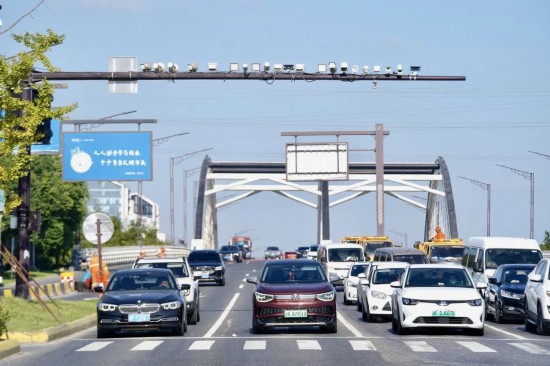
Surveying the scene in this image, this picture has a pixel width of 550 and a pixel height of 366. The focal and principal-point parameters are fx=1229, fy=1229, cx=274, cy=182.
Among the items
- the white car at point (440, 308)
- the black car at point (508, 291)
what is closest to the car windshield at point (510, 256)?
the black car at point (508, 291)

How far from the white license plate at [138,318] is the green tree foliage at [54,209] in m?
50.9

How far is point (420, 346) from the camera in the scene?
22.1 m

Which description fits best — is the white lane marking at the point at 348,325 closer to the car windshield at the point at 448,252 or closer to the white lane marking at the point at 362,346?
the white lane marking at the point at 362,346

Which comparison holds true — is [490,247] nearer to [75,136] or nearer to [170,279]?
[170,279]

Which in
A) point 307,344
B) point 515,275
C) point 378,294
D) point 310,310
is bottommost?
point 307,344

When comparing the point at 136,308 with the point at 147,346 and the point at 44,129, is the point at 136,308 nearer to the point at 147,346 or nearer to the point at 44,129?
the point at 147,346

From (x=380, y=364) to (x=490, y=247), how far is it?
17055mm

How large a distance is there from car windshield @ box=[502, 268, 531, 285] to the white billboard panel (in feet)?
137

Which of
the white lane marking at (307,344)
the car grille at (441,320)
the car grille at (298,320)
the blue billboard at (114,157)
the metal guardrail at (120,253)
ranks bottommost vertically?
the metal guardrail at (120,253)

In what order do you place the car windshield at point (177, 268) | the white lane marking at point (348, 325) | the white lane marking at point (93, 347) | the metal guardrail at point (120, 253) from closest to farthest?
the white lane marking at point (93, 347)
the white lane marking at point (348, 325)
the car windshield at point (177, 268)
the metal guardrail at point (120, 253)

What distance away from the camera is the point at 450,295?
25.1 m

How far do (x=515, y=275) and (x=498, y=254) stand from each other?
3725 millimetres

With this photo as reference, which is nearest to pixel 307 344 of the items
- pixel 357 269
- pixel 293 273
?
pixel 293 273

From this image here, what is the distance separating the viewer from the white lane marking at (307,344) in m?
22.0
